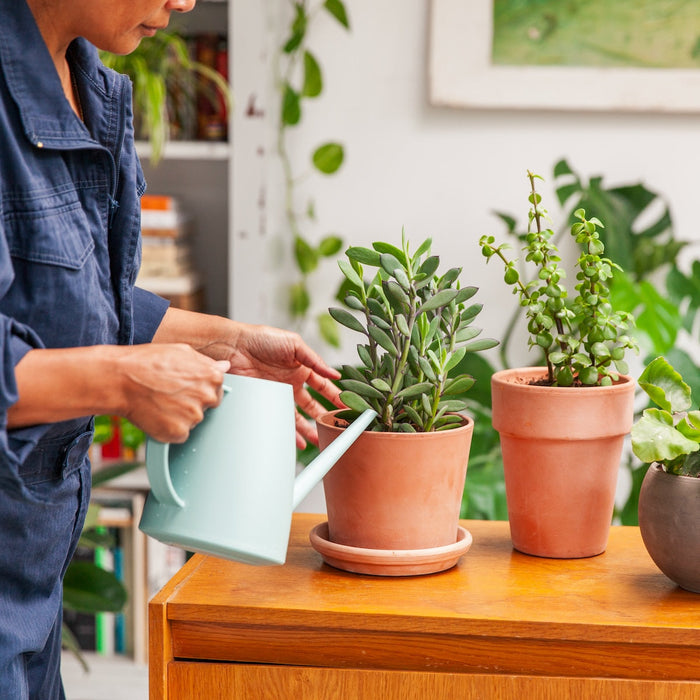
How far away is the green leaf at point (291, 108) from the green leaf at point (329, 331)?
0.45m

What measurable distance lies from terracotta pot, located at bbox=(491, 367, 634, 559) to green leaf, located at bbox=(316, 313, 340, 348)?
1307mm

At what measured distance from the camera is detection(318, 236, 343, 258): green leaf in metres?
2.16

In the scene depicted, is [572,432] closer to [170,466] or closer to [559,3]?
[170,466]

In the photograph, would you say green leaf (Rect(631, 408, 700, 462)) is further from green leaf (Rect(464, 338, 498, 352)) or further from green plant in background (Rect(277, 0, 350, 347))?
green plant in background (Rect(277, 0, 350, 347))

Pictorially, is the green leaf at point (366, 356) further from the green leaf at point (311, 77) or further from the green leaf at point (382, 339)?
the green leaf at point (311, 77)

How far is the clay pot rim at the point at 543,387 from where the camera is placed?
86cm

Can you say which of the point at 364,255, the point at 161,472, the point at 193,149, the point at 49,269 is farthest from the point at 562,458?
the point at 193,149

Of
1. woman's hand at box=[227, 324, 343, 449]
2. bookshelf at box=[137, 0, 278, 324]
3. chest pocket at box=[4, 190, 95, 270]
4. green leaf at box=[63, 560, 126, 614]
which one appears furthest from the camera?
bookshelf at box=[137, 0, 278, 324]

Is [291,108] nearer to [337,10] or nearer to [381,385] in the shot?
[337,10]

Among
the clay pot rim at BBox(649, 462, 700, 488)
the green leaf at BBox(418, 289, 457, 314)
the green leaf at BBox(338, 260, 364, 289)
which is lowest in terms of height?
the clay pot rim at BBox(649, 462, 700, 488)

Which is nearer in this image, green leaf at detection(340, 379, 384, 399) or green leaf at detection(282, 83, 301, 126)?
green leaf at detection(340, 379, 384, 399)

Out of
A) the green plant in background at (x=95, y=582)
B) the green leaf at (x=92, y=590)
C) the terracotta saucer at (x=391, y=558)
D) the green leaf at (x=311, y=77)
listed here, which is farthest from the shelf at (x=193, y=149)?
the terracotta saucer at (x=391, y=558)

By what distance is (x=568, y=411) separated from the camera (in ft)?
2.81

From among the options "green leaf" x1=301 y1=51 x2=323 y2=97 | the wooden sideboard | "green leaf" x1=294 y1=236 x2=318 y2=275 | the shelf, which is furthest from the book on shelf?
the wooden sideboard
